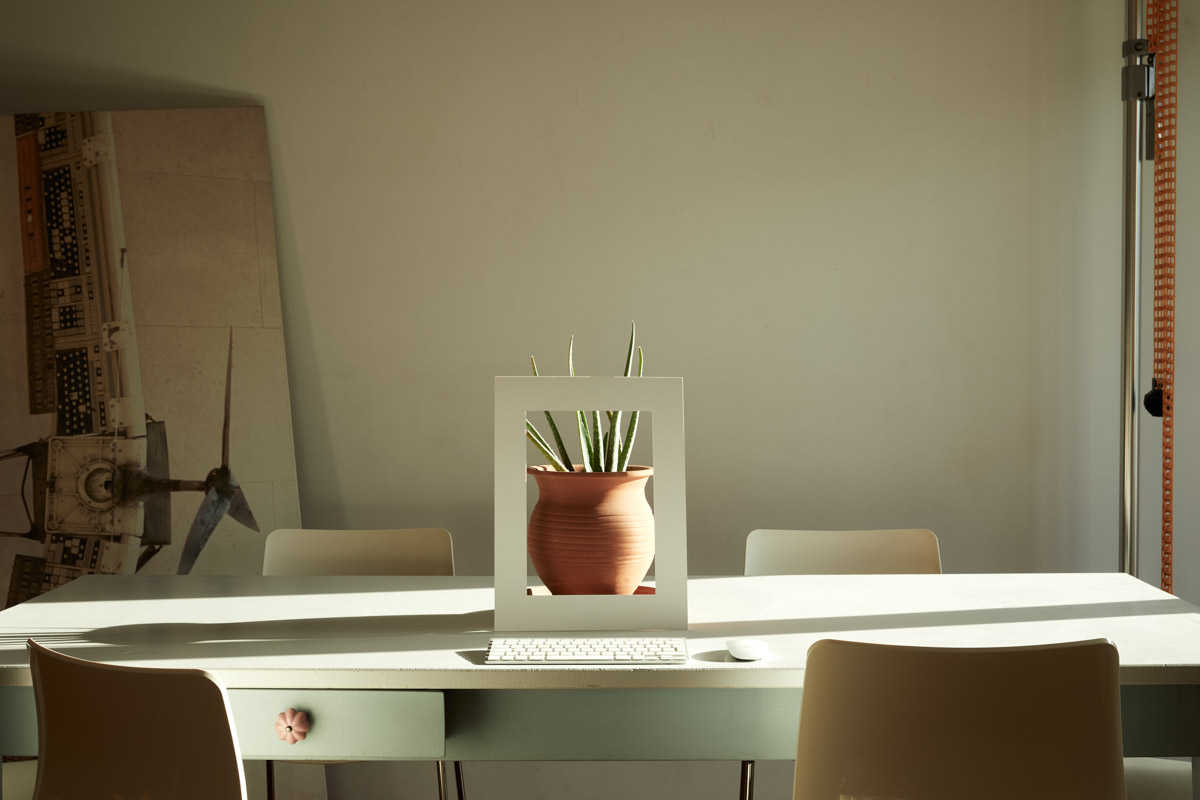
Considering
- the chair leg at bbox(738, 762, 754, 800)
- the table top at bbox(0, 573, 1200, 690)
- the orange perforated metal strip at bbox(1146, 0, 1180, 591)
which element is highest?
the orange perforated metal strip at bbox(1146, 0, 1180, 591)

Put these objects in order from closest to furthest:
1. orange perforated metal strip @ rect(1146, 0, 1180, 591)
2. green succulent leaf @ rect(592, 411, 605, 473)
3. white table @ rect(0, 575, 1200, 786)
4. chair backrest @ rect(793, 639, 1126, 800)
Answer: chair backrest @ rect(793, 639, 1126, 800) → white table @ rect(0, 575, 1200, 786) → green succulent leaf @ rect(592, 411, 605, 473) → orange perforated metal strip @ rect(1146, 0, 1180, 591)

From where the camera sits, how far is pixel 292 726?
1550mm

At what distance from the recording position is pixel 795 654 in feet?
5.32

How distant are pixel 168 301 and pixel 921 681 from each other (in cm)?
251

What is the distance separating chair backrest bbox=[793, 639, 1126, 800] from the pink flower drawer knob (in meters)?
0.77

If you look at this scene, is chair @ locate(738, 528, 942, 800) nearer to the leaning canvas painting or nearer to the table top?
the table top

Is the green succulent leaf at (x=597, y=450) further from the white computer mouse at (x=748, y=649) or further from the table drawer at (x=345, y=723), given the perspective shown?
the table drawer at (x=345, y=723)

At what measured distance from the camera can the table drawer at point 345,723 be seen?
5.09 feet

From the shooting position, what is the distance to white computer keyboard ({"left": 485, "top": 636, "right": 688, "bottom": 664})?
1584 mm

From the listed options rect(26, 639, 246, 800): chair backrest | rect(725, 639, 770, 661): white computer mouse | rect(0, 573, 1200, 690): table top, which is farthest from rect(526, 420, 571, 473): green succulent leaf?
rect(26, 639, 246, 800): chair backrest

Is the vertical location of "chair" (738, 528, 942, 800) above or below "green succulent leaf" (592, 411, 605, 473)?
below

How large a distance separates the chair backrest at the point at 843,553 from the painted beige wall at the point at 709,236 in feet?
2.00

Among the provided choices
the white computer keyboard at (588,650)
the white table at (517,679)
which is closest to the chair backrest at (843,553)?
the white table at (517,679)

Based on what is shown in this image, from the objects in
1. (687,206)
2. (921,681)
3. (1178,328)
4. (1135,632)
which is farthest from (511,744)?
(1178,328)
